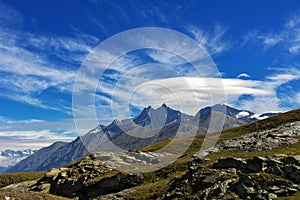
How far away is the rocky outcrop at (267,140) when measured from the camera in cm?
8009

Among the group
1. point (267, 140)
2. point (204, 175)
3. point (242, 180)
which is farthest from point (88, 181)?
point (267, 140)

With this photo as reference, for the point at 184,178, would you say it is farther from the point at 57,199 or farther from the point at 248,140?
the point at 248,140

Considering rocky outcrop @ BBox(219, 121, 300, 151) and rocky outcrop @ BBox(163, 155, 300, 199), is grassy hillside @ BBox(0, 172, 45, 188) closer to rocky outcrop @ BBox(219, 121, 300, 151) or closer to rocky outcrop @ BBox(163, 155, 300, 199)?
rocky outcrop @ BBox(219, 121, 300, 151)

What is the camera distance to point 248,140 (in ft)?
302

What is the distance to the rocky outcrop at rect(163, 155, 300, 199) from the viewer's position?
40.0 meters

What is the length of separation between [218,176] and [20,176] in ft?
364

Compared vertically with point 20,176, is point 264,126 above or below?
above

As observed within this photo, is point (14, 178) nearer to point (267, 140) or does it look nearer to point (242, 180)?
point (267, 140)

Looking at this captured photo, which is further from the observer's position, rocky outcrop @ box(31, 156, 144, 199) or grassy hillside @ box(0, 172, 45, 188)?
grassy hillside @ box(0, 172, 45, 188)

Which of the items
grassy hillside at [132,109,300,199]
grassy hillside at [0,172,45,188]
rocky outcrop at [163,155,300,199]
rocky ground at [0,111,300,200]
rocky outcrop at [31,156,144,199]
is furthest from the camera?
grassy hillside at [0,172,45,188]

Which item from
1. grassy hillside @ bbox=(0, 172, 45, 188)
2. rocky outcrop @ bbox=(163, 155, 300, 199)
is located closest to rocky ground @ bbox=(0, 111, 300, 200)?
rocky outcrop @ bbox=(163, 155, 300, 199)

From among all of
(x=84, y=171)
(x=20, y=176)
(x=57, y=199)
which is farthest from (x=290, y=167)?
(x=20, y=176)

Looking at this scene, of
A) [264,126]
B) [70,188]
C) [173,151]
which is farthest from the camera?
[264,126]

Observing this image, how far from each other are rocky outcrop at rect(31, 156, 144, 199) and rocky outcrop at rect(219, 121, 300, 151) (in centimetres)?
3102
